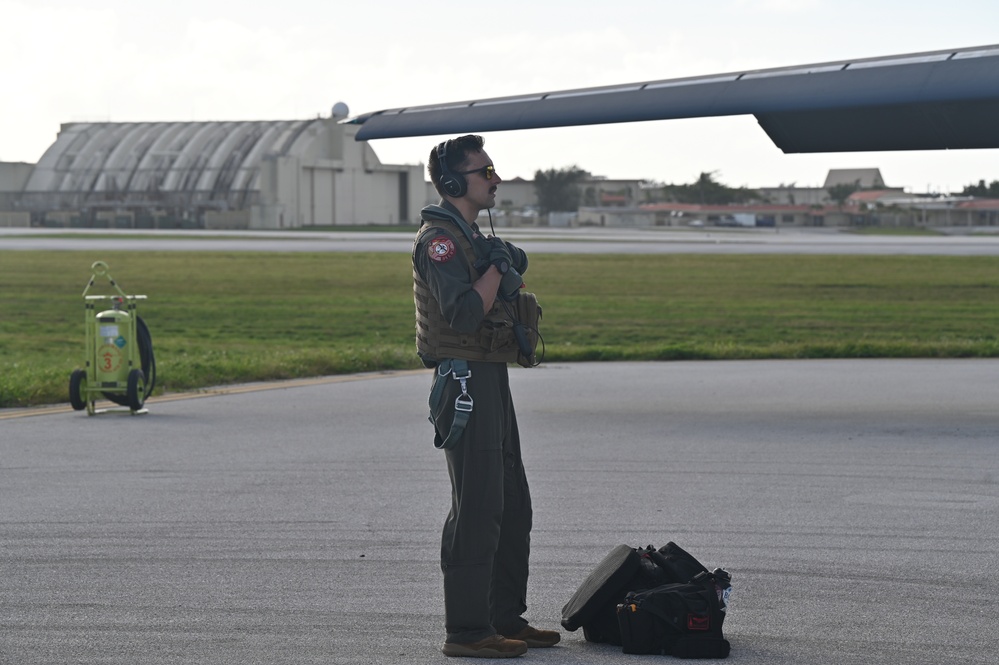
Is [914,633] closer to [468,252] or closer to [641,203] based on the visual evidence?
[468,252]

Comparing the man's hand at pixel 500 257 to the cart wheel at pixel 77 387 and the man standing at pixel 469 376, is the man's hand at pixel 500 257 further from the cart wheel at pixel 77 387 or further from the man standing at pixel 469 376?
the cart wheel at pixel 77 387

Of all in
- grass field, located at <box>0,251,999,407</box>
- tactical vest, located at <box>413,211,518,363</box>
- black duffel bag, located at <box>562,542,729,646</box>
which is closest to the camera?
tactical vest, located at <box>413,211,518,363</box>

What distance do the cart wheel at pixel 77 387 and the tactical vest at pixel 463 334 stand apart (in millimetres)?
7497

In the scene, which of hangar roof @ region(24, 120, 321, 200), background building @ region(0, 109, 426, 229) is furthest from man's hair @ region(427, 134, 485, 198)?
hangar roof @ region(24, 120, 321, 200)

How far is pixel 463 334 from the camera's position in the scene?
5.00m

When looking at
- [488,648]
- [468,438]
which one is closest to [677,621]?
[488,648]

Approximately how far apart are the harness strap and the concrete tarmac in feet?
2.96

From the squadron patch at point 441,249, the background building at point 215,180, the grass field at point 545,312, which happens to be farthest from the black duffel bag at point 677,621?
the background building at point 215,180

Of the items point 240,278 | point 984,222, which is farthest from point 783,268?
point 984,222

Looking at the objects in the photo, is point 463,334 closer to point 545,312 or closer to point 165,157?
point 545,312

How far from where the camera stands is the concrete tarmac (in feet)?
17.5

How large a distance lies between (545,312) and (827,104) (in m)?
12.2

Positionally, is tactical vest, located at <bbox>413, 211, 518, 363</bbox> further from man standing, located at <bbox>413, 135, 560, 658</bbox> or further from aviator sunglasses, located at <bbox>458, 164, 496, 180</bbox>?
aviator sunglasses, located at <bbox>458, 164, 496, 180</bbox>

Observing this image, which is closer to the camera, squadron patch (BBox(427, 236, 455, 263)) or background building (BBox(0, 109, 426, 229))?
squadron patch (BBox(427, 236, 455, 263))
